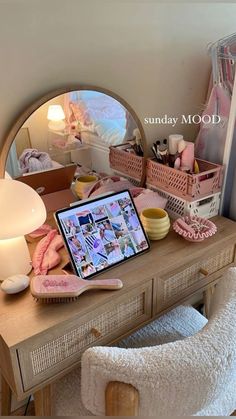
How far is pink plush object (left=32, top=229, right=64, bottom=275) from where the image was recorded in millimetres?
960

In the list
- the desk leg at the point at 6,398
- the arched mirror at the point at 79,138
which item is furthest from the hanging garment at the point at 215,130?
the desk leg at the point at 6,398

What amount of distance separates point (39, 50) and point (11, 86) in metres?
0.13

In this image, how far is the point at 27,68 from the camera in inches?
39.4

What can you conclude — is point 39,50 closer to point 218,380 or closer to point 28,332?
point 28,332

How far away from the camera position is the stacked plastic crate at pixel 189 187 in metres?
1.18

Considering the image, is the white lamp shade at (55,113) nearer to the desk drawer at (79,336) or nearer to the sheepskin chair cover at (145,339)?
the desk drawer at (79,336)

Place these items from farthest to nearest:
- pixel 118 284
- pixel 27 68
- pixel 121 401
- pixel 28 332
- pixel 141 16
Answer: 1. pixel 141 16
2. pixel 27 68
3. pixel 118 284
4. pixel 28 332
5. pixel 121 401

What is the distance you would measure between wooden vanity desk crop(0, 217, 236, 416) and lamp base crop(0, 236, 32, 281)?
65 mm

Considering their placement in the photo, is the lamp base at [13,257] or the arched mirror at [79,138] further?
the arched mirror at [79,138]

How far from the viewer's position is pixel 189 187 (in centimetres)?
117

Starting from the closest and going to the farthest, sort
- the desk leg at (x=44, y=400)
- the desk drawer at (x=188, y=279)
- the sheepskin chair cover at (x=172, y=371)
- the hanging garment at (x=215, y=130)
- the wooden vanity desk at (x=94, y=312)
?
the sheepskin chair cover at (x=172, y=371) → the wooden vanity desk at (x=94, y=312) → the desk leg at (x=44, y=400) → the desk drawer at (x=188, y=279) → the hanging garment at (x=215, y=130)

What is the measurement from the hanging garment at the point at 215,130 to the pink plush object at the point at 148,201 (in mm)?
268

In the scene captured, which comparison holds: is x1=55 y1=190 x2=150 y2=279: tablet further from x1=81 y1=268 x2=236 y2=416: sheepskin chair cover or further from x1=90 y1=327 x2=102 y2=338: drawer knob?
x1=81 y1=268 x2=236 y2=416: sheepskin chair cover

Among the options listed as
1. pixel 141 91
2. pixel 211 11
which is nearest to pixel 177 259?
pixel 141 91
